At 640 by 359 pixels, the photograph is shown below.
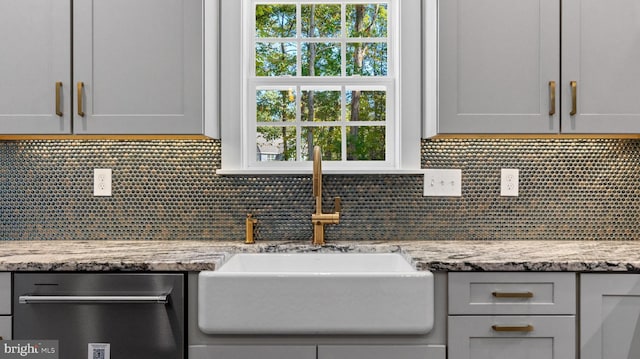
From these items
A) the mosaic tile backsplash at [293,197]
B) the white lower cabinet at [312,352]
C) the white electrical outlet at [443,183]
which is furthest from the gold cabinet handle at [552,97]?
the white lower cabinet at [312,352]

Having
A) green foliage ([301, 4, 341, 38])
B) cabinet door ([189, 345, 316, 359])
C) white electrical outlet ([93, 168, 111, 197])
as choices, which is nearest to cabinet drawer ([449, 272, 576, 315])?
cabinet door ([189, 345, 316, 359])

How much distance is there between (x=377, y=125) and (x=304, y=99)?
15.6 inches

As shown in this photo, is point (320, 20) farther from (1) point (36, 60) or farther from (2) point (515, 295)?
(2) point (515, 295)

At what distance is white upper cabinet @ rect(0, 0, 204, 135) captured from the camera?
1.84 m

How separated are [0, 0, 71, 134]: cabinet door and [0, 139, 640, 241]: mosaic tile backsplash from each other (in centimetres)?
35

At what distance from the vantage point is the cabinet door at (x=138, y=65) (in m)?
1.84

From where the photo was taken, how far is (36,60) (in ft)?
6.03

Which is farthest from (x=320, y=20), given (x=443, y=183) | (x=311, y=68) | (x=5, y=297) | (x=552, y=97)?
(x=5, y=297)

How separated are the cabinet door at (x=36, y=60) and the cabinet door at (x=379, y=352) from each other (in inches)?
54.0

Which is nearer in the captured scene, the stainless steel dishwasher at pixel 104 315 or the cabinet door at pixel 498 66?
the stainless steel dishwasher at pixel 104 315

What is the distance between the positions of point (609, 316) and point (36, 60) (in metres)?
2.37

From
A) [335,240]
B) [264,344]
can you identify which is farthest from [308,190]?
[264,344]

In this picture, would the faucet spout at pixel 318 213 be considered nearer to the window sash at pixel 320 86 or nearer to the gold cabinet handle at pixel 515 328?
the window sash at pixel 320 86

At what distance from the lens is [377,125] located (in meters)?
2.28
